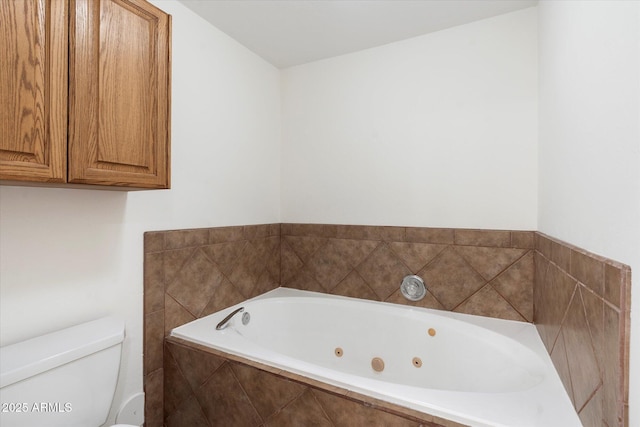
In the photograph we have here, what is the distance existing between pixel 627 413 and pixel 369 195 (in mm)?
1643

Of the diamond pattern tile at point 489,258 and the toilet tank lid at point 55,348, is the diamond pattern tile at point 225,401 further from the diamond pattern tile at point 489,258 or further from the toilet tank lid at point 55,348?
the diamond pattern tile at point 489,258

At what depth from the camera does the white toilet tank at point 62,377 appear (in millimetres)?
953

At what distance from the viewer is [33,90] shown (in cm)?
89

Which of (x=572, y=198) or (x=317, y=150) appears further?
(x=317, y=150)

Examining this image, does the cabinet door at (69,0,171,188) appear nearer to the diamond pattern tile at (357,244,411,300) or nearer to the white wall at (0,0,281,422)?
the white wall at (0,0,281,422)

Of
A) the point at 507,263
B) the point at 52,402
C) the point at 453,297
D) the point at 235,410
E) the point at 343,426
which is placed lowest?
the point at 235,410

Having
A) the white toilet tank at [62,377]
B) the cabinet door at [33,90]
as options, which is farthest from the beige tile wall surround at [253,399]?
the cabinet door at [33,90]

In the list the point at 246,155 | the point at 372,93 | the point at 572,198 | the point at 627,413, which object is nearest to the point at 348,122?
the point at 372,93

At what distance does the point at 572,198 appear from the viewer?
1.11 meters

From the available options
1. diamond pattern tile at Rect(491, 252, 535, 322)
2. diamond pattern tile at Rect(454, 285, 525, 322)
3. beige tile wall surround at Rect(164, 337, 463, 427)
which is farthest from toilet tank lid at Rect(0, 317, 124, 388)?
diamond pattern tile at Rect(491, 252, 535, 322)

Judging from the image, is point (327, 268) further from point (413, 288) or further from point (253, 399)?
point (253, 399)

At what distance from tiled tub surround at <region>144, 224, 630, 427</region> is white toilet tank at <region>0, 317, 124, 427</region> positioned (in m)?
0.33

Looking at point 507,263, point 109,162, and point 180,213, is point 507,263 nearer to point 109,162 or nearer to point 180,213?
point 180,213

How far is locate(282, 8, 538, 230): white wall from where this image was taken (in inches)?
70.2
